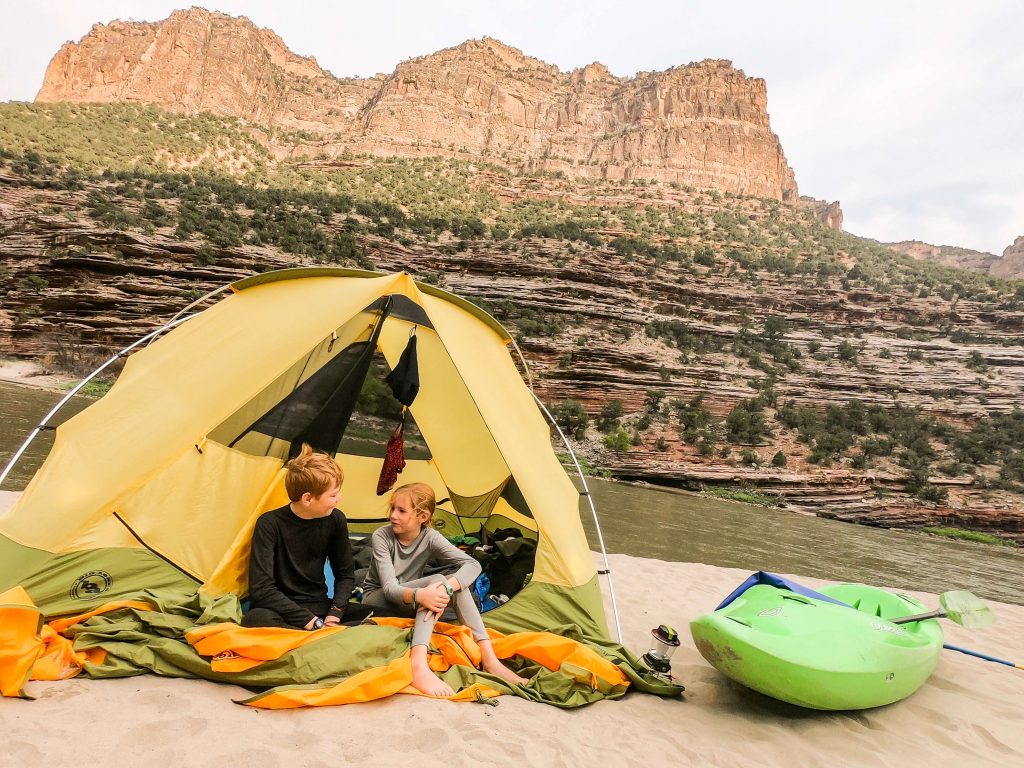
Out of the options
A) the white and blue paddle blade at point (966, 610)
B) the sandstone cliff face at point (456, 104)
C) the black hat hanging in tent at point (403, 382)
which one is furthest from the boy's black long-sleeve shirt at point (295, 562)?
the sandstone cliff face at point (456, 104)

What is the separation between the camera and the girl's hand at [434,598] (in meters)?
3.07

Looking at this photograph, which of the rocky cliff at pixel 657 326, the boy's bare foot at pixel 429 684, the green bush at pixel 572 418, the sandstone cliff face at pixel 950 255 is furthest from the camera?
the sandstone cliff face at pixel 950 255

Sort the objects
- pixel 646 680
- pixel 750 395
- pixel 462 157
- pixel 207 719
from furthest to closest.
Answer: pixel 462 157 → pixel 750 395 → pixel 646 680 → pixel 207 719

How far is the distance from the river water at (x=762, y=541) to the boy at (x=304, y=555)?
21.3 ft

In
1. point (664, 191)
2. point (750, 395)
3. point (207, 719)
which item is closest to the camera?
point (207, 719)

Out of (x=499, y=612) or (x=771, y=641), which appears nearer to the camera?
(x=771, y=641)

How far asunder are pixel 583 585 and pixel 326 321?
103 inches

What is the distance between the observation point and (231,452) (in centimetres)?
382

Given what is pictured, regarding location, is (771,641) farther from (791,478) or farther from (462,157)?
(462,157)

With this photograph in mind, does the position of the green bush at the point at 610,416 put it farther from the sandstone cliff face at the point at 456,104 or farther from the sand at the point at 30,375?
the sandstone cliff face at the point at 456,104

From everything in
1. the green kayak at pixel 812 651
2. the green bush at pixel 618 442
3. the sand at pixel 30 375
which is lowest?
the sand at pixel 30 375

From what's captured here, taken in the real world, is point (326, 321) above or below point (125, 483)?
above

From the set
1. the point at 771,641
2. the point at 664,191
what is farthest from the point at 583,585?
the point at 664,191

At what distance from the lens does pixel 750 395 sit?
30609mm
